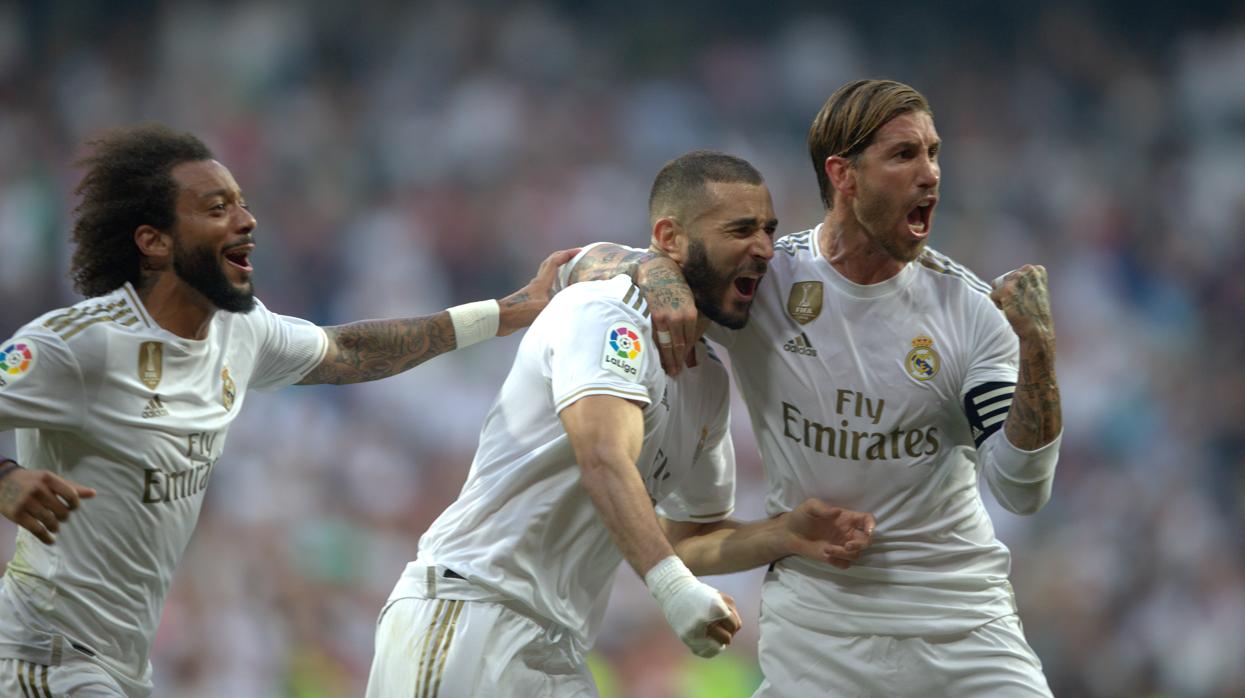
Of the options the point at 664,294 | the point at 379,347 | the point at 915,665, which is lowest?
the point at 915,665

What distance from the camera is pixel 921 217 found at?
4504 millimetres

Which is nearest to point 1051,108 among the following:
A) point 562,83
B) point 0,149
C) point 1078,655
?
point 562,83

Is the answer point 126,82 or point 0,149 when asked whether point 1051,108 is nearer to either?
point 126,82

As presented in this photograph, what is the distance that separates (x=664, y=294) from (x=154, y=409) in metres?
1.53

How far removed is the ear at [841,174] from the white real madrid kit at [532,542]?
82cm

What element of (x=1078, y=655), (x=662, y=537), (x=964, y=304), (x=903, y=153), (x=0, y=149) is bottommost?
(x=1078, y=655)

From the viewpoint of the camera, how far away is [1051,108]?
524 inches

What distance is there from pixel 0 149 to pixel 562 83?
485 cm

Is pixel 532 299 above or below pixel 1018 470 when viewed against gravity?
above

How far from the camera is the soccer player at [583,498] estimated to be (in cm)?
375

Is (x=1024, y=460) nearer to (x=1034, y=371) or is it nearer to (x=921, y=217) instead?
(x=1034, y=371)

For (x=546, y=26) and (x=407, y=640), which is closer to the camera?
(x=407, y=640)

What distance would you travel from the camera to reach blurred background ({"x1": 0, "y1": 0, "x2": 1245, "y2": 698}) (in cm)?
945

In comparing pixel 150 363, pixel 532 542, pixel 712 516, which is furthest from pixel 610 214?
pixel 532 542
